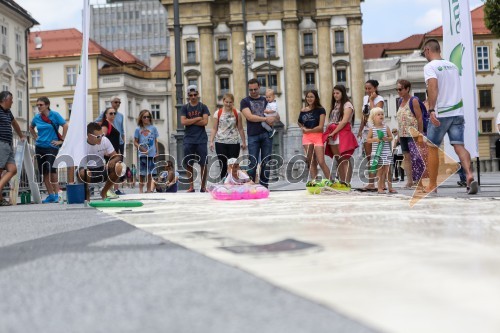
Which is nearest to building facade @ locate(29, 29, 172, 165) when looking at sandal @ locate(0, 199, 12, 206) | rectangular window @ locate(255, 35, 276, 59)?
rectangular window @ locate(255, 35, 276, 59)

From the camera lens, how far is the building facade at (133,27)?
110 meters

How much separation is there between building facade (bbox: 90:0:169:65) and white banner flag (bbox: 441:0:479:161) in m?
102

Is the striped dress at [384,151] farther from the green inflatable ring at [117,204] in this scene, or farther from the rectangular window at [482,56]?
the rectangular window at [482,56]

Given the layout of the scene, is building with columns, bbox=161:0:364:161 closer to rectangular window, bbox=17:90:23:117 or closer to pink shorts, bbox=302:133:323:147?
rectangular window, bbox=17:90:23:117

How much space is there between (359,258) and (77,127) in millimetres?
5687

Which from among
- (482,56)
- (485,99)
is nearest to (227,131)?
(485,99)

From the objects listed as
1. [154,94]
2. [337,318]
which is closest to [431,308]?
[337,318]

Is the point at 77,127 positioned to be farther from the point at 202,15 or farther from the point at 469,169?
the point at 202,15

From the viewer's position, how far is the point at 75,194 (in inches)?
342

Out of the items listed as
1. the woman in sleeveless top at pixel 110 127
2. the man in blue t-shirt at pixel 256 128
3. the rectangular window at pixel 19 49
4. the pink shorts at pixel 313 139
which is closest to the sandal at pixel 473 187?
the pink shorts at pixel 313 139

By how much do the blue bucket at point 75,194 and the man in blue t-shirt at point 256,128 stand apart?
3.40 metres

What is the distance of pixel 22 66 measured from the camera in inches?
1645

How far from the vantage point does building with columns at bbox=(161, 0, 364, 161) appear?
54.7 metres

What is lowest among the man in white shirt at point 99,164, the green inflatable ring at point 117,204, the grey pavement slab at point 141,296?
the grey pavement slab at point 141,296
